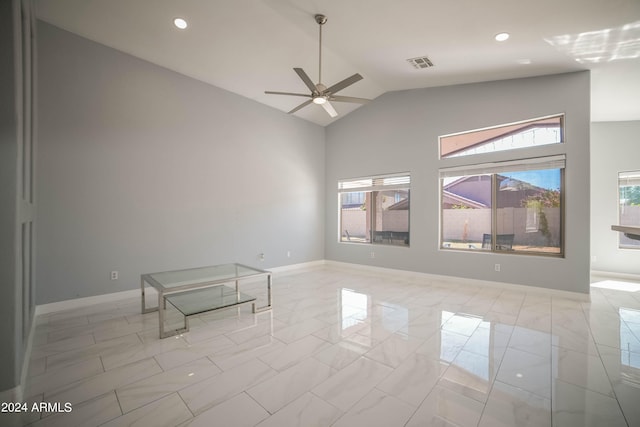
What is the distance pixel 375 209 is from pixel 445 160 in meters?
1.86

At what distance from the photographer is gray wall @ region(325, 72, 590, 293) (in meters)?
3.95

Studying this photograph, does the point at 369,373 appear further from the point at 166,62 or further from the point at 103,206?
the point at 166,62

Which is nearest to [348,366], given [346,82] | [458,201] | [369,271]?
[346,82]

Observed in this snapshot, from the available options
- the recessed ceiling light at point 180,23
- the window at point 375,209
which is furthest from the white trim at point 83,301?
the window at point 375,209

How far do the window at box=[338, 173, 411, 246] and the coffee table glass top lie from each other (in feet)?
10.9

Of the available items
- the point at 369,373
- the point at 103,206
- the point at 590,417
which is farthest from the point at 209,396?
the point at 103,206

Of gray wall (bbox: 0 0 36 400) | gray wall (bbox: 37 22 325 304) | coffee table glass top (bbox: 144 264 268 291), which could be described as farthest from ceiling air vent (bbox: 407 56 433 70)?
gray wall (bbox: 0 0 36 400)

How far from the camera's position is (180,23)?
3.45m

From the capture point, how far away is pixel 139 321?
3154mm

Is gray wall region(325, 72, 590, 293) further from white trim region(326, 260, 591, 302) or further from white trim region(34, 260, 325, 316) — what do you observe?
white trim region(34, 260, 325, 316)

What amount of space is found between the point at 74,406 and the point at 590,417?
3.31 meters

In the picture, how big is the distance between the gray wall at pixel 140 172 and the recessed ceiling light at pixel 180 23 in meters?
1.03

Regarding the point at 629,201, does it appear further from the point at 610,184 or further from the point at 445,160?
the point at 445,160

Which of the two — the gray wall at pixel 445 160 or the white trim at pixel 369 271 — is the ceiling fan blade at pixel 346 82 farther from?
the white trim at pixel 369 271
